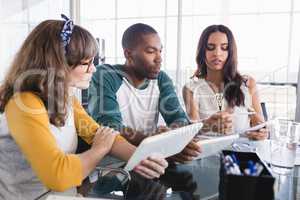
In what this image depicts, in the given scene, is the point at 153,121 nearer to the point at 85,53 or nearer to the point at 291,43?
the point at 85,53

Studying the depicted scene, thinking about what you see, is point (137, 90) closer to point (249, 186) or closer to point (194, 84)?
point (194, 84)

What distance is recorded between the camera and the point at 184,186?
856 millimetres

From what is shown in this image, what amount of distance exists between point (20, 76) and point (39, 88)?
8 centimetres

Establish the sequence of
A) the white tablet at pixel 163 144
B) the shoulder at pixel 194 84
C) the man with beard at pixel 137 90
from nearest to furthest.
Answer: the white tablet at pixel 163 144 < the man with beard at pixel 137 90 < the shoulder at pixel 194 84

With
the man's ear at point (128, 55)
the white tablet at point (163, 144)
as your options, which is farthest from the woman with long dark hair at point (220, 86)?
the white tablet at point (163, 144)

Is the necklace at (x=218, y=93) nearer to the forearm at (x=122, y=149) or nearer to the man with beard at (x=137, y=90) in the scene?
the man with beard at (x=137, y=90)

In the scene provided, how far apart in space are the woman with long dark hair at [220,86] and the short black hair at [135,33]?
35 centimetres

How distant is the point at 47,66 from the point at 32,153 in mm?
284

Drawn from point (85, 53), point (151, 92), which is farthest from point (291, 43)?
point (85, 53)

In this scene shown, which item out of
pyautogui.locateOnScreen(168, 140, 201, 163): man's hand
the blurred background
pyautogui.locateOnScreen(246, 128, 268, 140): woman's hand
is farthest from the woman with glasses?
the blurred background

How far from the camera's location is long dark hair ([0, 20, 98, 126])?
927 millimetres

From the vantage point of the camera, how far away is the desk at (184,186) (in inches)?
30.9

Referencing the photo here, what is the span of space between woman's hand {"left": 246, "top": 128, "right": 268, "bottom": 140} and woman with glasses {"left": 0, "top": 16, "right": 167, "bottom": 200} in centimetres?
59

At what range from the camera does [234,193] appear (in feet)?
1.93
